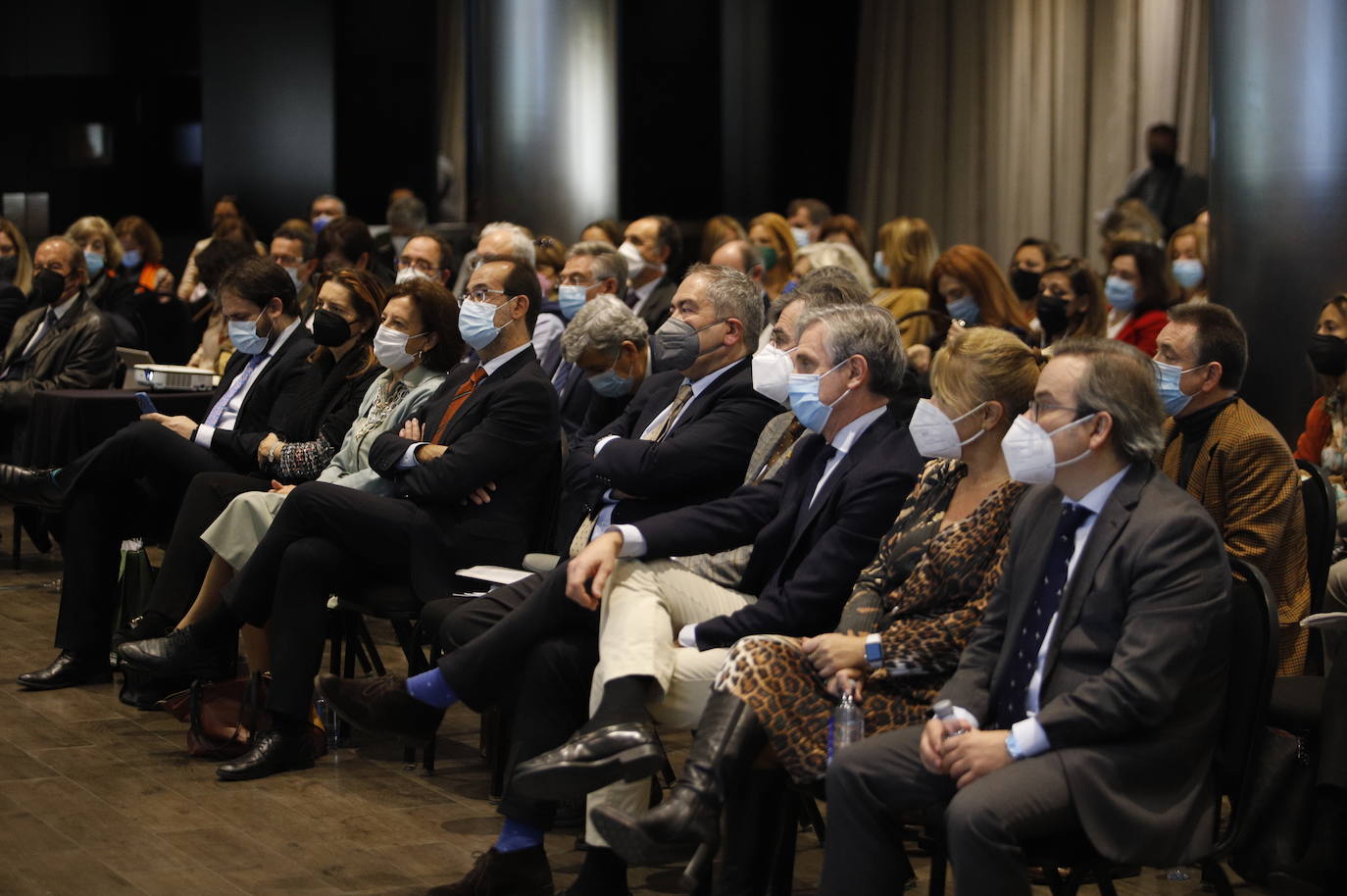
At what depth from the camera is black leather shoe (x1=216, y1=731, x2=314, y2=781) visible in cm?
484

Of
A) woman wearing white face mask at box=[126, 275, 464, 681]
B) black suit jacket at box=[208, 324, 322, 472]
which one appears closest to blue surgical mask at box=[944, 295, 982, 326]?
woman wearing white face mask at box=[126, 275, 464, 681]

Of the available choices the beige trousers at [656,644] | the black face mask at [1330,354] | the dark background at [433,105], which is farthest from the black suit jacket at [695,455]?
the dark background at [433,105]

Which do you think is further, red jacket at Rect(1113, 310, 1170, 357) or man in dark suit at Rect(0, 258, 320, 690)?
red jacket at Rect(1113, 310, 1170, 357)

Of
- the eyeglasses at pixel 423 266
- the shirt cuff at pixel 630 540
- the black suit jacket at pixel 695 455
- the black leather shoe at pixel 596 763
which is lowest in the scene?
the black leather shoe at pixel 596 763

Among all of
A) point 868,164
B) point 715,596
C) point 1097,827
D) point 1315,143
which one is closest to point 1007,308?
point 1315,143

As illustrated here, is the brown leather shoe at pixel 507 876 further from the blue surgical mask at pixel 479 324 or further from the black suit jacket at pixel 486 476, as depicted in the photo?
the blue surgical mask at pixel 479 324

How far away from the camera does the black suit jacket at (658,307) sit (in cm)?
729

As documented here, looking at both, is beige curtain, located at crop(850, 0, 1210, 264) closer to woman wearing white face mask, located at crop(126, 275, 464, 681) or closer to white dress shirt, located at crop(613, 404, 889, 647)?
woman wearing white face mask, located at crop(126, 275, 464, 681)

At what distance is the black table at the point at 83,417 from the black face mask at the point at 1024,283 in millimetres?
3514

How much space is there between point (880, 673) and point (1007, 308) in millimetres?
3606

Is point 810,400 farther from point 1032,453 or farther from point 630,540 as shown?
point 1032,453

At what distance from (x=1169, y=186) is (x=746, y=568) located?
777cm

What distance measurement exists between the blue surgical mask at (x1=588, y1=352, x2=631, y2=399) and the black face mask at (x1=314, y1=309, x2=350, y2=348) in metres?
0.84

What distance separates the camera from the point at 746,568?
4.11 meters
